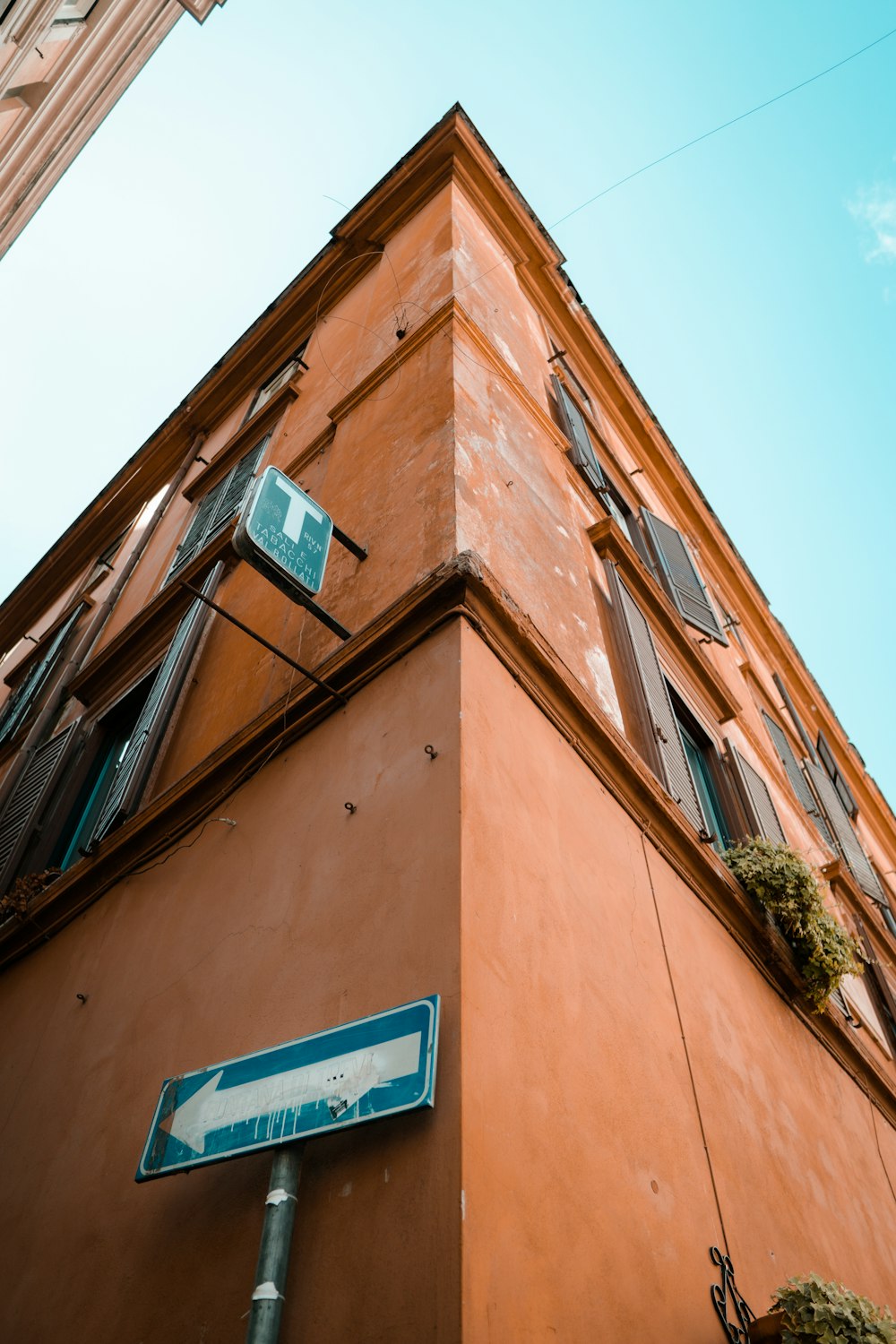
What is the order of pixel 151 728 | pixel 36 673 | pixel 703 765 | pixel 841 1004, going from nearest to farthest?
pixel 151 728
pixel 841 1004
pixel 703 765
pixel 36 673

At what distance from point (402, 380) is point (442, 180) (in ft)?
12.8

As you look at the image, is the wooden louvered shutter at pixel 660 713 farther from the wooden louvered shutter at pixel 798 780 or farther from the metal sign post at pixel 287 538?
the wooden louvered shutter at pixel 798 780

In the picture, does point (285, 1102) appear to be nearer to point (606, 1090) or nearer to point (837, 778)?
point (606, 1090)

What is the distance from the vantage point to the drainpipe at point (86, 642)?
25.1ft

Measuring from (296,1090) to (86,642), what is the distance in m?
7.13

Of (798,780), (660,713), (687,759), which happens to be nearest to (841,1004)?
(687,759)

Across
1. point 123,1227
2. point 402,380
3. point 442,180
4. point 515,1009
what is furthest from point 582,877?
point 442,180

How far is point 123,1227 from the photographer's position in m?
3.09

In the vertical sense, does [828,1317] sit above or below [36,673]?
below

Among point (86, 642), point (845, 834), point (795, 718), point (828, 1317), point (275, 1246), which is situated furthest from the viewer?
point (795, 718)

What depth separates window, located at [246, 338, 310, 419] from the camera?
9.58m

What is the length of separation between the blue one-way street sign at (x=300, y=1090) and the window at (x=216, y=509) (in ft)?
18.6

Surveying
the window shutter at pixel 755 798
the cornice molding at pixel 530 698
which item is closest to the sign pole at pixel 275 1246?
the cornice molding at pixel 530 698

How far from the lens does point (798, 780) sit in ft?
33.3
